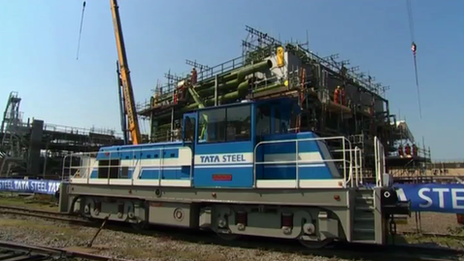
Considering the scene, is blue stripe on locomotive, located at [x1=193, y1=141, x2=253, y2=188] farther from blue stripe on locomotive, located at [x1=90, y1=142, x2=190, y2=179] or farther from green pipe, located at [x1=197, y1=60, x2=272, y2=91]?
green pipe, located at [x1=197, y1=60, x2=272, y2=91]

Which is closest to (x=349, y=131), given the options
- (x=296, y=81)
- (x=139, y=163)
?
(x=296, y=81)

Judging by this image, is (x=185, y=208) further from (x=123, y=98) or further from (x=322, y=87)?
(x=322, y=87)

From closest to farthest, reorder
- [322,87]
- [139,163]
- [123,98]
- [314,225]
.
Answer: [314,225] < [139,163] < [123,98] < [322,87]

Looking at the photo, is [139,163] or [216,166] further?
[139,163]

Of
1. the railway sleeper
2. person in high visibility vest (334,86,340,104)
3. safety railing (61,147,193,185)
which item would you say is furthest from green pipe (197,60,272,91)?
the railway sleeper

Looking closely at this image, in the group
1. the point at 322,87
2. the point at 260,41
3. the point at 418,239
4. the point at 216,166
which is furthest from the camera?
the point at 260,41

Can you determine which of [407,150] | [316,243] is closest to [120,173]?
[316,243]

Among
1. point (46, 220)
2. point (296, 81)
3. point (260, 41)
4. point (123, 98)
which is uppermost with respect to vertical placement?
point (260, 41)

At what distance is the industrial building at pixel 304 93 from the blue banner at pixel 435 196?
296 inches

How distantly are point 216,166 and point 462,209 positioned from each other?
24.9ft

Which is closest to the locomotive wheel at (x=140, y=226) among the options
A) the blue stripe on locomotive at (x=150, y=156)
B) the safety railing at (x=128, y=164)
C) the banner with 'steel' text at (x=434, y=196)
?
the safety railing at (x=128, y=164)

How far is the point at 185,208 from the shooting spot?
9.65 meters

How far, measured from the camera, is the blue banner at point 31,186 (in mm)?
21359

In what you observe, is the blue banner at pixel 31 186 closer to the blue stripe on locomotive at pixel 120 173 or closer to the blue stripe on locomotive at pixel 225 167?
Answer: the blue stripe on locomotive at pixel 120 173
